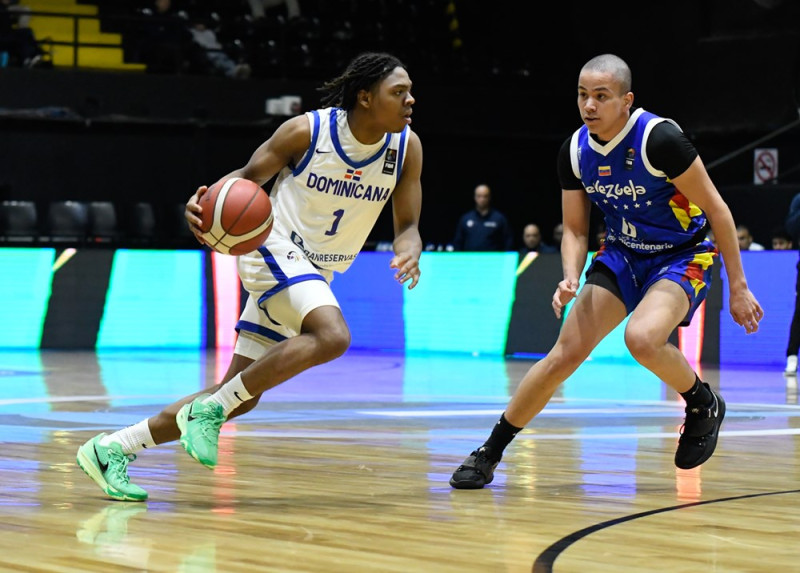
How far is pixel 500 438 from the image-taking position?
6.00 metres

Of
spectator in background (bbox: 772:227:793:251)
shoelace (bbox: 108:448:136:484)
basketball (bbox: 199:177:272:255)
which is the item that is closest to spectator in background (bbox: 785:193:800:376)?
spectator in background (bbox: 772:227:793:251)

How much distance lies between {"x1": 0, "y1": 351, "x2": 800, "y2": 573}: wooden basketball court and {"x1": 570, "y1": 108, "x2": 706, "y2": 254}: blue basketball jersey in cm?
107

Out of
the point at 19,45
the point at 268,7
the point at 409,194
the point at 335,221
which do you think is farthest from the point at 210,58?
the point at 335,221

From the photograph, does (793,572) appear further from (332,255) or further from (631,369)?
(631,369)

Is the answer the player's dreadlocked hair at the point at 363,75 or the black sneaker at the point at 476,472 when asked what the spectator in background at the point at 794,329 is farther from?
the player's dreadlocked hair at the point at 363,75

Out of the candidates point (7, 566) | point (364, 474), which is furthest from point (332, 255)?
point (7, 566)

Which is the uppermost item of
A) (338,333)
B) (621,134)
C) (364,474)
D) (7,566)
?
(621,134)

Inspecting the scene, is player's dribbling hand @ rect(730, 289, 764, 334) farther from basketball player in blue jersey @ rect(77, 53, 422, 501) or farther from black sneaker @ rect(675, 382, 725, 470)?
basketball player in blue jersey @ rect(77, 53, 422, 501)

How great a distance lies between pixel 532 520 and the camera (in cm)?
492

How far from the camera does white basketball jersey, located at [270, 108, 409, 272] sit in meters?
5.81

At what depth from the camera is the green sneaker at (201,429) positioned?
16.9 ft

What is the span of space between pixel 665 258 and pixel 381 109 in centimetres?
138

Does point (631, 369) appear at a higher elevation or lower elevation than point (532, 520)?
lower

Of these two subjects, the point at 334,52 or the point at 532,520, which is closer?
the point at 532,520
